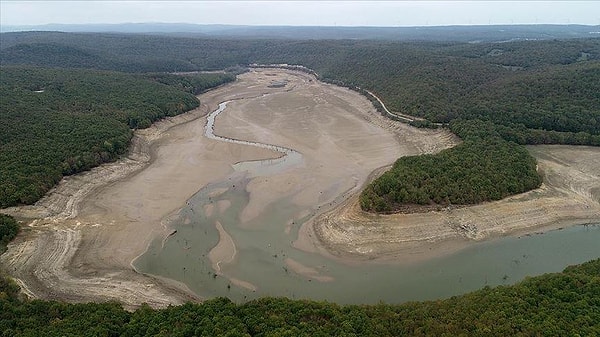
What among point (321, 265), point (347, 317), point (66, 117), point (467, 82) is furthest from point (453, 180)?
point (66, 117)

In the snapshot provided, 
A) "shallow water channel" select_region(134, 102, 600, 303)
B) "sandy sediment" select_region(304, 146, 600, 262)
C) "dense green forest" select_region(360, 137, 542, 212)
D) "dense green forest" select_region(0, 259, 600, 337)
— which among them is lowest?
"shallow water channel" select_region(134, 102, 600, 303)

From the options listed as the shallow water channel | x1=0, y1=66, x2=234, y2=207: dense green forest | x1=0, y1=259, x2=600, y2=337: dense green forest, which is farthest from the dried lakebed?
x1=0, y1=259, x2=600, y2=337: dense green forest

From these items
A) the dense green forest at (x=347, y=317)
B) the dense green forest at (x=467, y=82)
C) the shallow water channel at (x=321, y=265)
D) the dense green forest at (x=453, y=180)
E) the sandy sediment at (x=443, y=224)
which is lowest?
the shallow water channel at (x=321, y=265)

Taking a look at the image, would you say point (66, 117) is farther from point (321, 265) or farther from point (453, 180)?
point (453, 180)

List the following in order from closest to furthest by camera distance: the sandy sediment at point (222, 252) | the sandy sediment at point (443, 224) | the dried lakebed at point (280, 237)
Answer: the dried lakebed at point (280, 237) → the sandy sediment at point (222, 252) → the sandy sediment at point (443, 224)

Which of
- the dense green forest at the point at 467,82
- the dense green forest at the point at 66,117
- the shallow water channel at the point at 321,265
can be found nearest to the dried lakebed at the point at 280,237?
the shallow water channel at the point at 321,265

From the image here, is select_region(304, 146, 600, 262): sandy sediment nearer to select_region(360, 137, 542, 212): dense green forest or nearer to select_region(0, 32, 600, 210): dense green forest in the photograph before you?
select_region(360, 137, 542, 212): dense green forest

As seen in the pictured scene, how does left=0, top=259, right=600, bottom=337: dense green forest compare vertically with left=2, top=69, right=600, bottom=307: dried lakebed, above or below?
above

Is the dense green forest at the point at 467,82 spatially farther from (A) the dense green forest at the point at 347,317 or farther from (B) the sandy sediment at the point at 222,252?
(A) the dense green forest at the point at 347,317
